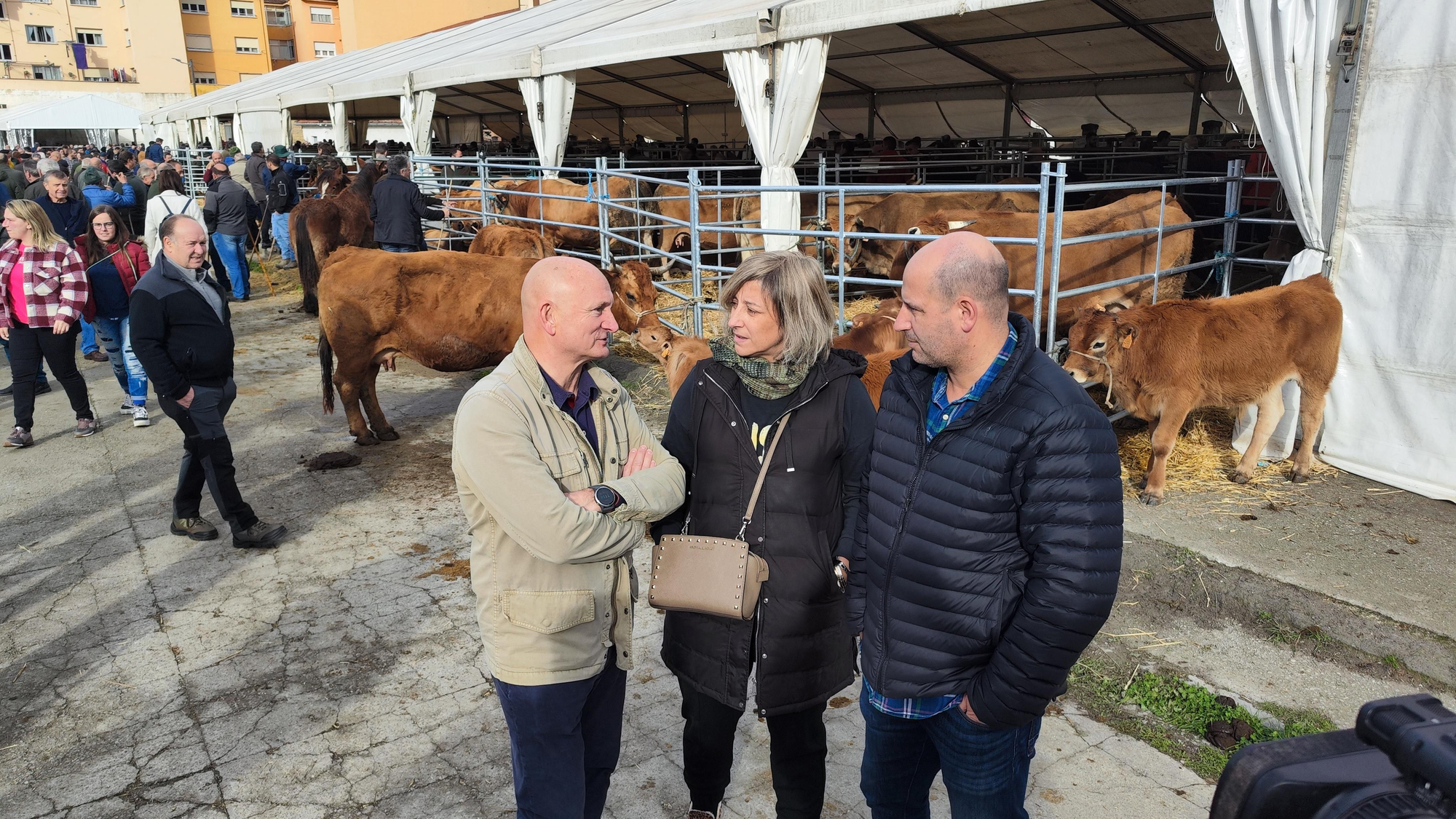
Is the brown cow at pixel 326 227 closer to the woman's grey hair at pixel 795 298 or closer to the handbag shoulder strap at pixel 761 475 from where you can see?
the woman's grey hair at pixel 795 298

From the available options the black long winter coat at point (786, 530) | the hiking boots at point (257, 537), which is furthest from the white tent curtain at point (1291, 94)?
the hiking boots at point (257, 537)

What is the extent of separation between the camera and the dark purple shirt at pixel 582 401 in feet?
7.55

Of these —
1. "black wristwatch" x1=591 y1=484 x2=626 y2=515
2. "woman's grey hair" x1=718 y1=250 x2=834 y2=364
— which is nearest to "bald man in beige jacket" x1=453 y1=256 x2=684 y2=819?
"black wristwatch" x1=591 y1=484 x2=626 y2=515

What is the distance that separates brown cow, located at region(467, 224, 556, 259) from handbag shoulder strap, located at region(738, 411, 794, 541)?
8278mm

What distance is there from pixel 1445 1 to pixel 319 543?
678 centimetres

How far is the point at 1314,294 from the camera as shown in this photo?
5.46m

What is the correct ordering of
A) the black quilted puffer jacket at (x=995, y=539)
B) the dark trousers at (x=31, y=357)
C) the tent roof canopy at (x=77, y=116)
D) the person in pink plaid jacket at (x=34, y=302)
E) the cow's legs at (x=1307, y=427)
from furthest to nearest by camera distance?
the tent roof canopy at (x=77, y=116)
the dark trousers at (x=31, y=357)
the person in pink plaid jacket at (x=34, y=302)
the cow's legs at (x=1307, y=427)
the black quilted puffer jacket at (x=995, y=539)

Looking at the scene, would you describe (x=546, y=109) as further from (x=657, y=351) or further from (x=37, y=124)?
(x=37, y=124)

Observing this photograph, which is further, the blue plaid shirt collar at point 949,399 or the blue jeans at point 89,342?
the blue jeans at point 89,342

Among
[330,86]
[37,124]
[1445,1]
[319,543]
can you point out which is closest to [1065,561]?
[319,543]

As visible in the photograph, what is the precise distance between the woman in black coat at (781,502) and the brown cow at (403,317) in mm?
4847

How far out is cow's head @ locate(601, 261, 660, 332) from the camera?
830 cm

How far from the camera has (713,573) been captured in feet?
7.45

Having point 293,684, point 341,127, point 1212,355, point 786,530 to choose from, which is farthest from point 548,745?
point 341,127
